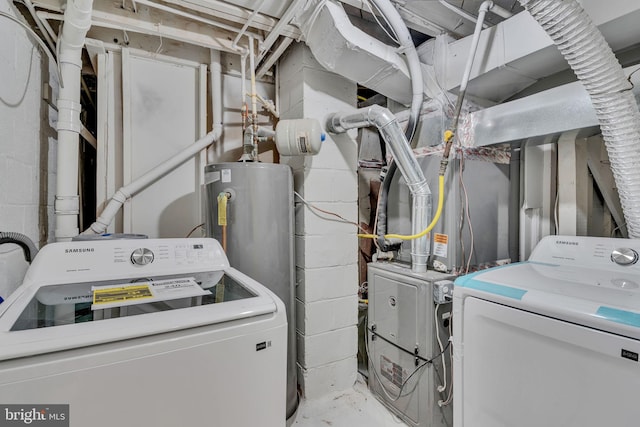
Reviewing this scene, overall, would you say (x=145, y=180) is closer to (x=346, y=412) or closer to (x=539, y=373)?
(x=346, y=412)

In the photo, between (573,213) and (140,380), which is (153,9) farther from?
(573,213)

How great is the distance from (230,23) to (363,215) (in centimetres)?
162

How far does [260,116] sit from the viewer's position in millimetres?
2354

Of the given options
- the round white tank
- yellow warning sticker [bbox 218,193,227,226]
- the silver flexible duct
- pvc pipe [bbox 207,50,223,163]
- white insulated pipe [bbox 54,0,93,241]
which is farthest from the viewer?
pvc pipe [bbox 207,50,223,163]

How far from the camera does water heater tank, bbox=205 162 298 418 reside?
5.40 feet

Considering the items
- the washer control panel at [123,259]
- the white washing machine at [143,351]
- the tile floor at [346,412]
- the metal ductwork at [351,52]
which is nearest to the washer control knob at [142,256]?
the washer control panel at [123,259]

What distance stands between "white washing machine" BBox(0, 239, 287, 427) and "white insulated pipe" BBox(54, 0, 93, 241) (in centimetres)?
56

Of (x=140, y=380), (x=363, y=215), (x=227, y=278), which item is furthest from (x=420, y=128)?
(x=140, y=380)

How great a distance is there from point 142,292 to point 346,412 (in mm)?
1513

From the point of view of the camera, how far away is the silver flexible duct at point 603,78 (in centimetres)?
105

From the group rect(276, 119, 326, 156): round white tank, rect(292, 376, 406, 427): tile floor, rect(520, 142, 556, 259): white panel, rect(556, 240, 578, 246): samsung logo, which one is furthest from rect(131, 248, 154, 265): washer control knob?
rect(520, 142, 556, 259): white panel

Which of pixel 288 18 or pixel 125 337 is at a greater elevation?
pixel 288 18

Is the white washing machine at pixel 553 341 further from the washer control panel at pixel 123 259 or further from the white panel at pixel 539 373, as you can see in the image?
the washer control panel at pixel 123 259

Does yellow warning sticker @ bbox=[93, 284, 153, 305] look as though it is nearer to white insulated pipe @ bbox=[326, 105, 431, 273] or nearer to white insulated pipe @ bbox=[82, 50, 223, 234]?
white insulated pipe @ bbox=[82, 50, 223, 234]
